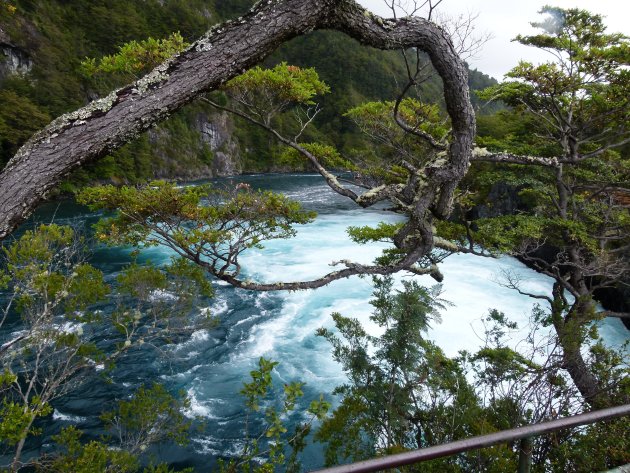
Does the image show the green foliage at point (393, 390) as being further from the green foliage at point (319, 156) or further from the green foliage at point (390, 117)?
the green foliage at point (390, 117)

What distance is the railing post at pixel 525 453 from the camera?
1.37 metres

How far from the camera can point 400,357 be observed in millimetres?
5926

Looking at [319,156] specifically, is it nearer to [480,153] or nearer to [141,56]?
[141,56]

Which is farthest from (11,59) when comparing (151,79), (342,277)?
(151,79)

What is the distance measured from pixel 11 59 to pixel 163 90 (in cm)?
4597

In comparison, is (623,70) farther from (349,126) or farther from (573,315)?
(349,126)

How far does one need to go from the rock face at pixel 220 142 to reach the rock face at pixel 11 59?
23.6 metres

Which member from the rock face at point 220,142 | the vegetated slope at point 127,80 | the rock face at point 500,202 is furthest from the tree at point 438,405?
the rock face at point 220,142

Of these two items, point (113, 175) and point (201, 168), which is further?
point (201, 168)

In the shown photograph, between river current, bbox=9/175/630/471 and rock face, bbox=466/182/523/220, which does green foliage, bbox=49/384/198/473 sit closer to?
river current, bbox=9/175/630/471

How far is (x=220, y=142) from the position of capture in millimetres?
59938

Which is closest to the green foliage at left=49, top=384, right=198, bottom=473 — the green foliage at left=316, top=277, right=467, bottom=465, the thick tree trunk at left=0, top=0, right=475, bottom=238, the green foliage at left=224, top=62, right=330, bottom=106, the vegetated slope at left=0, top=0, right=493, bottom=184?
the green foliage at left=316, top=277, right=467, bottom=465

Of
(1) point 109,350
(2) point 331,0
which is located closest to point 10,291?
(1) point 109,350

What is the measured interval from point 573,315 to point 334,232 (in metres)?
16.4
